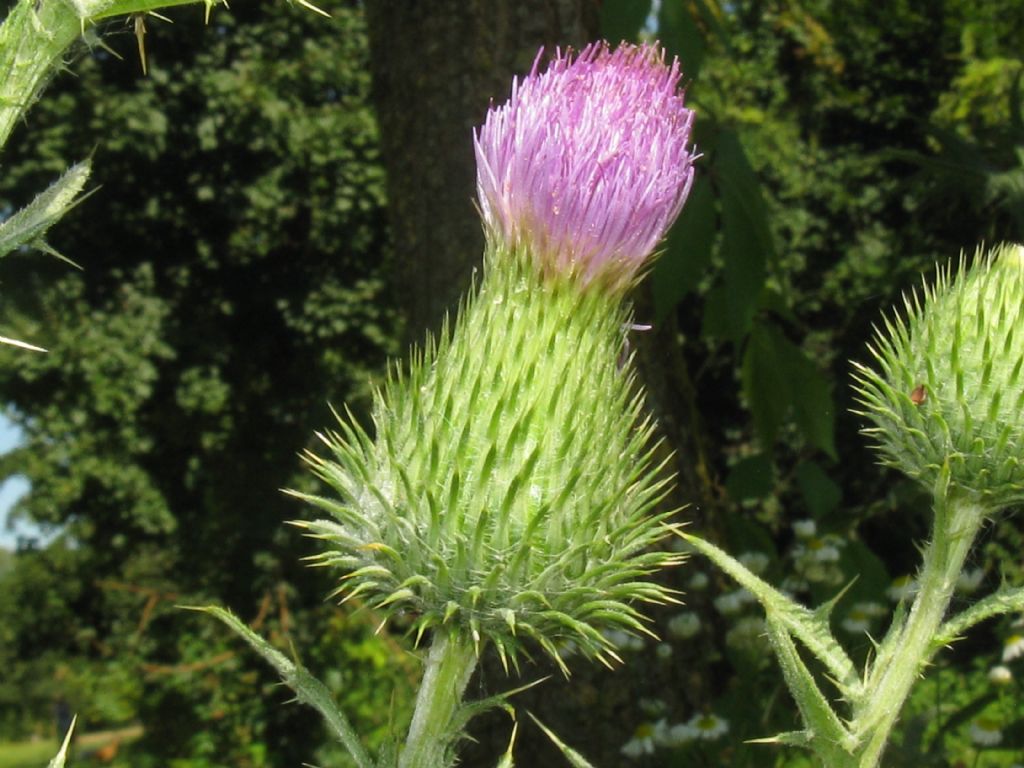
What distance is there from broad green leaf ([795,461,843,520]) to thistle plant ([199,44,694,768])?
1.91 meters

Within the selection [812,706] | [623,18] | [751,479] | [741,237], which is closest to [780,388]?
[751,479]

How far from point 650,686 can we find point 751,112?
8616 millimetres

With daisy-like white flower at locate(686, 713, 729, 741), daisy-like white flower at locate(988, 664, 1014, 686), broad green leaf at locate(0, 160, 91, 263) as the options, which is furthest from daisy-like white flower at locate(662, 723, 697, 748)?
broad green leaf at locate(0, 160, 91, 263)

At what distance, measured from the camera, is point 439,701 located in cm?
151

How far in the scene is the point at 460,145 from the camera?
3975mm

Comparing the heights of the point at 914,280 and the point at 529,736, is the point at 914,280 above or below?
above

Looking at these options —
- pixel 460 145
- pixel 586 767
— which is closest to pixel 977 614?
pixel 586 767

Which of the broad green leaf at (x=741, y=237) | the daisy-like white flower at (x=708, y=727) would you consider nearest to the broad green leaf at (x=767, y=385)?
the broad green leaf at (x=741, y=237)

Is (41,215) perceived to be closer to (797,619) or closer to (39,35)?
(39,35)

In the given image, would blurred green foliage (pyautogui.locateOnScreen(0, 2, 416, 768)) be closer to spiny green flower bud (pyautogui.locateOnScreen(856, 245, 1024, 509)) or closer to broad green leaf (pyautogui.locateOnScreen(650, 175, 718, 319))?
broad green leaf (pyautogui.locateOnScreen(650, 175, 718, 319))

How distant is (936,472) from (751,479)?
195 cm

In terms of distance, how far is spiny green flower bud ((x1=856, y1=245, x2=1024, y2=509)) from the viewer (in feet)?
5.80

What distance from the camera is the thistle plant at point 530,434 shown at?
153cm

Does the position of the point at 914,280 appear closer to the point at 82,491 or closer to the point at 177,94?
the point at 177,94
